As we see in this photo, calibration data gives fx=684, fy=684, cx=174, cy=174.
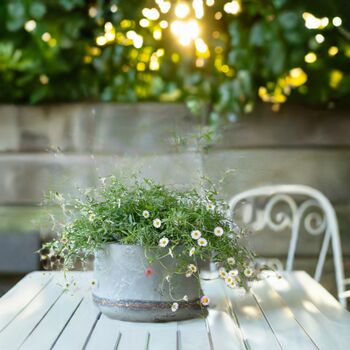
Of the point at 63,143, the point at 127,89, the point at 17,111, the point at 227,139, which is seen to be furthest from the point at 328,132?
the point at 17,111

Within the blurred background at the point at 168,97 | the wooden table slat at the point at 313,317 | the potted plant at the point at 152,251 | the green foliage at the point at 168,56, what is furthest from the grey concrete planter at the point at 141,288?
the green foliage at the point at 168,56

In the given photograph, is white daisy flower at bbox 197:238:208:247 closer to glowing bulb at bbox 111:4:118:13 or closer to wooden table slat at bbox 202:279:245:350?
wooden table slat at bbox 202:279:245:350

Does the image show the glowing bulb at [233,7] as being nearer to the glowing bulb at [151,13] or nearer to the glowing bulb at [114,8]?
the glowing bulb at [151,13]

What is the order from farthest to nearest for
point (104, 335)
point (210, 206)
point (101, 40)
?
point (101, 40) < point (210, 206) < point (104, 335)

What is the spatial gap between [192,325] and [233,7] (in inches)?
59.7

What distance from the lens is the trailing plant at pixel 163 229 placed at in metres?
1.12

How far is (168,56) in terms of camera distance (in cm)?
241

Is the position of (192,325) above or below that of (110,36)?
below

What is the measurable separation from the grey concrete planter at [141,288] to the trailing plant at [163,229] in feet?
0.04

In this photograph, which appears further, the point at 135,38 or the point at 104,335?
the point at 135,38

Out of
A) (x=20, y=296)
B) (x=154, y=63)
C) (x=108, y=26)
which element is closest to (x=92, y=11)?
(x=108, y=26)

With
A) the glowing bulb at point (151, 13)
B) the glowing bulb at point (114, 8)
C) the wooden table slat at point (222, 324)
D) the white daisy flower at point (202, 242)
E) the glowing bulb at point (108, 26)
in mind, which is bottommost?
the wooden table slat at point (222, 324)

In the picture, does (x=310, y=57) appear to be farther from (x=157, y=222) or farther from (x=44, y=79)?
(x=157, y=222)

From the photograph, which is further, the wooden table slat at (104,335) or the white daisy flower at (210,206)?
the white daisy flower at (210,206)
